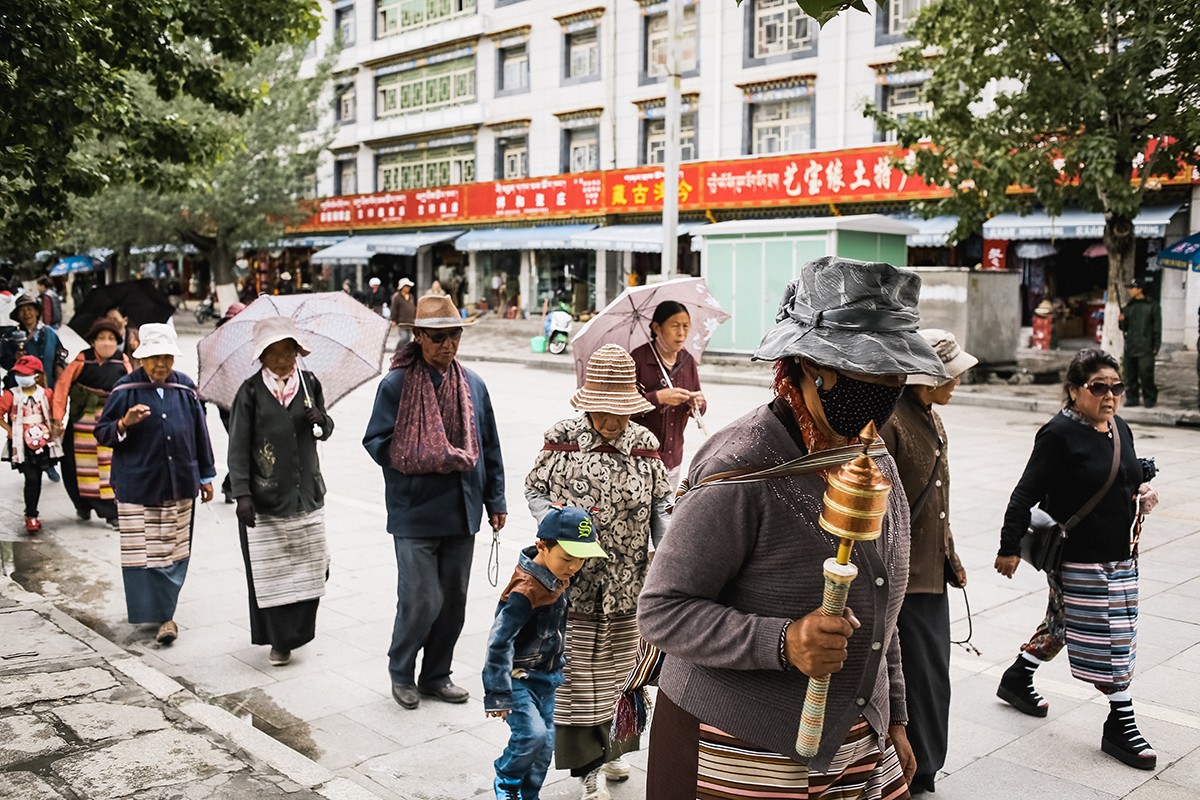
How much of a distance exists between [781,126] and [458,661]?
23.3 metres

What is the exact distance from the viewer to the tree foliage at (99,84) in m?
5.56

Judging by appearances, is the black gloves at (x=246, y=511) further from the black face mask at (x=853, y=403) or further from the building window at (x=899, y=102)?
the building window at (x=899, y=102)

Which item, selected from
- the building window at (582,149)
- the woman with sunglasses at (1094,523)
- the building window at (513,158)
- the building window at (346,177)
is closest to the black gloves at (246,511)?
the woman with sunglasses at (1094,523)

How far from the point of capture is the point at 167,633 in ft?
19.2

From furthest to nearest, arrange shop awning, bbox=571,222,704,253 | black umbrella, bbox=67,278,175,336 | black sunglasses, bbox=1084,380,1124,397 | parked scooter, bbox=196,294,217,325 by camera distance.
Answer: parked scooter, bbox=196,294,217,325 < shop awning, bbox=571,222,704,253 < black umbrella, bbox=67,278,175,336 < black sunglasses, bbox=1084,380,1124,397

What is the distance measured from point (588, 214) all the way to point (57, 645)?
84.2ft

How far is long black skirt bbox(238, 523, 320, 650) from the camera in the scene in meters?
5.54

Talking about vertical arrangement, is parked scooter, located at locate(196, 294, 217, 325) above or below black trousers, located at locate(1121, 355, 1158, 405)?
above

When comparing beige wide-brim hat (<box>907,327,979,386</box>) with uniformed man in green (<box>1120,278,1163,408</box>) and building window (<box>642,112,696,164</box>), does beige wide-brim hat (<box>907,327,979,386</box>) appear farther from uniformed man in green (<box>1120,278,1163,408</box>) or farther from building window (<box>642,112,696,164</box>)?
building window (<box>642,112,696,164</box>)

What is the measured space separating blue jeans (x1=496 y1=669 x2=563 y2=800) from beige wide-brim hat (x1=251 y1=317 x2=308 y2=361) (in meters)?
2.50

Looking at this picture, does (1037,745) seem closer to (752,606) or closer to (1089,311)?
(752,606)

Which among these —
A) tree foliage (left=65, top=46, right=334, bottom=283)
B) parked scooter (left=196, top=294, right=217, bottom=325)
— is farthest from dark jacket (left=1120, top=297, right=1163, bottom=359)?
parked scooter (left=196, top=294, right=217, bottom=325)

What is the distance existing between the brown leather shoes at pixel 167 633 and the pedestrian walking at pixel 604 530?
2.67 metres

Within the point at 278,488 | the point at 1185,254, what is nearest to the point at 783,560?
the point at 278,488
